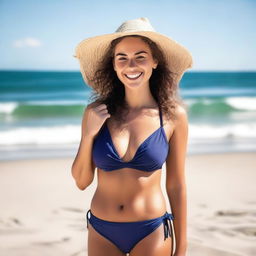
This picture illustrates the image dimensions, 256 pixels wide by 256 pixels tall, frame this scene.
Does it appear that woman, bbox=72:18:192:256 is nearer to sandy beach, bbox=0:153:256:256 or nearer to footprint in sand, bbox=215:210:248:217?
sandy beach, bbox=0:153:256:256

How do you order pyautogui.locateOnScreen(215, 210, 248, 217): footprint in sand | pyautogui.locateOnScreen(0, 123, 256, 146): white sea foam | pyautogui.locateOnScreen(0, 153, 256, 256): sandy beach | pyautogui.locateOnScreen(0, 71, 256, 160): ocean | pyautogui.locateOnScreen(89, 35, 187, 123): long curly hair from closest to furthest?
pyautogui.locateOnScreen(89, 35, 187, 123): long curly hair < pyautogui.locateOnScreen(0, 153, 256, 256): sandy beach < pyautogui.locateOnScreen(215, 210, 248, 217): footprint in sand < pyautogui.locateOnScreen(0, 71, 256, 160): ocean < pyautogui.locateOnScreen(0, 123, 256, 146): white sea foam

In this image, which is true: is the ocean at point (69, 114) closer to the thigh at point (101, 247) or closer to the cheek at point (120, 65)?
the cheek at point (120, 65)

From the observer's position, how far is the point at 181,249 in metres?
2.60

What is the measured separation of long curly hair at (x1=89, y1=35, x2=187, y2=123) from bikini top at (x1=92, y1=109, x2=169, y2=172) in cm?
24

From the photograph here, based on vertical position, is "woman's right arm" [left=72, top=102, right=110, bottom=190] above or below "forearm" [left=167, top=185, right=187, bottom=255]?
above

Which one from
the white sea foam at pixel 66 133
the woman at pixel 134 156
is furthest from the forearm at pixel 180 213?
the white sea foam at pixel 66 133

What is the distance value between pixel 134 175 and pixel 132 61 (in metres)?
0.61

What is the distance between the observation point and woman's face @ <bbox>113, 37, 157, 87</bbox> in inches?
96.9

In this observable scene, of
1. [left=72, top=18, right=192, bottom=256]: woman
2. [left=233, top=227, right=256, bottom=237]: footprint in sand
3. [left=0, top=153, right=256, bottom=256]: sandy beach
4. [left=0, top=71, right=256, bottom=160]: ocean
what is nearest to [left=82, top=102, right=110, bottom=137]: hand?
[left=72, top=18, right=192, bottom=256]: woman

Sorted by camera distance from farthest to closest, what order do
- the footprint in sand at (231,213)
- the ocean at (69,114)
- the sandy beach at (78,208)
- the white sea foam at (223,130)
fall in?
the white sea foam at (223,130) < the ocean at (69,114) < the footprint in sand at (231,213) < the sandy beach at (78,208)

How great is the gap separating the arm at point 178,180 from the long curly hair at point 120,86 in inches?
7.6

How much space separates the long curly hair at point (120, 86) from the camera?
2.70 m

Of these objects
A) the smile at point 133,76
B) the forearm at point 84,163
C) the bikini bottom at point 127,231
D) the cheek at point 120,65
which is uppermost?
the cheek at point 120,65

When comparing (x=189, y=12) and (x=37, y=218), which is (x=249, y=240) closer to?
(x=37, y=218)
